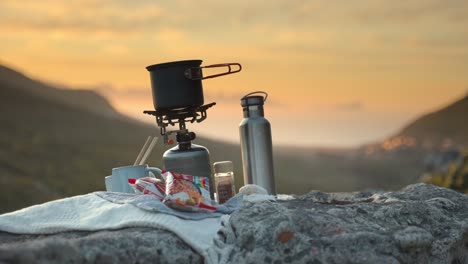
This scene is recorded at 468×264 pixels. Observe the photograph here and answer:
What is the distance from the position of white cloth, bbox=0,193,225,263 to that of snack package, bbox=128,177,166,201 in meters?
0.16

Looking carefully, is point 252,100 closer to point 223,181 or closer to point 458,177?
point 223,181

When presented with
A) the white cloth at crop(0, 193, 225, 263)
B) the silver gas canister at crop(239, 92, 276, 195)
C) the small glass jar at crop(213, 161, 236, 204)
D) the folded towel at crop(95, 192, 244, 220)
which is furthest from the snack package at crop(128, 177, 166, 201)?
the silver gas canister at crop(239, 92, 276, 195)

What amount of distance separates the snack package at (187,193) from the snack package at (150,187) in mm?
63

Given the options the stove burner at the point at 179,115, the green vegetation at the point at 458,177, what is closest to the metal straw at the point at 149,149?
the stove burner at the point at 179,115

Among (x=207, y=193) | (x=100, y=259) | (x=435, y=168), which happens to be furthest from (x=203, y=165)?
(x=435, y=168)

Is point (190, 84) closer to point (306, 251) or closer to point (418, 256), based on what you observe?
point (306, 251)

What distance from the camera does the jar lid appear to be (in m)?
3.58

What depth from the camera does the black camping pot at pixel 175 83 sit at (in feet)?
11.8

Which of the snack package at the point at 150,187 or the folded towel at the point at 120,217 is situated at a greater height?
the snack package at the point at 150,187

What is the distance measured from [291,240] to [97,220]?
0.87 m

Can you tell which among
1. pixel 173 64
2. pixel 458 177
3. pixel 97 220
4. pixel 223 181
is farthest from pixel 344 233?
pixel 458 177

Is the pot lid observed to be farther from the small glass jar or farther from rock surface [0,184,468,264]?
rock surface [0,184,468,264]

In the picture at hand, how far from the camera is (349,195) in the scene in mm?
3834

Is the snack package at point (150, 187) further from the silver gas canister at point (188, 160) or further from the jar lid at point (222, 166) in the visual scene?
the jar lid at point (222, 166)
